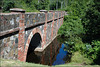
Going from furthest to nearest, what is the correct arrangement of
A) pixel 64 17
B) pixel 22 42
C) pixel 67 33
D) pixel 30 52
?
pixel 64 17, pixel 67 33, pixel 30 52, pixel 22 42

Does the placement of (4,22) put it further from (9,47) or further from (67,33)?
(67,33)

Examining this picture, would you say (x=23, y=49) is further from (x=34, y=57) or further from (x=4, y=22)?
(x=34, y=57)

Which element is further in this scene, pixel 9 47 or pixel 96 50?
pixel 96 50

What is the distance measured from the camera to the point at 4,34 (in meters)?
4.51

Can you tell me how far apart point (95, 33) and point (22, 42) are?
5799 millimetres

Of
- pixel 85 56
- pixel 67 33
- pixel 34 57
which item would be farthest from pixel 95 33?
pixel 67 33

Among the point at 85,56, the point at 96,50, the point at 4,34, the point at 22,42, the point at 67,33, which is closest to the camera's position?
the point at 4,34

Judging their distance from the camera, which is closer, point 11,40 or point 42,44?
point 11,40

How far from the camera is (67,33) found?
56.0 feet

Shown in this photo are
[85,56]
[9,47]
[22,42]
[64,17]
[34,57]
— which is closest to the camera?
[9,47]

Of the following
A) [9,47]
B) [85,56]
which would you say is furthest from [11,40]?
[85,56]

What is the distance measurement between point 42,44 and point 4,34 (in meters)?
6.47

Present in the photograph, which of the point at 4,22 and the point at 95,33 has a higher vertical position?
the point at 4,22

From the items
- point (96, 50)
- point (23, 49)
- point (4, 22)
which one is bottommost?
point (96, 50)
